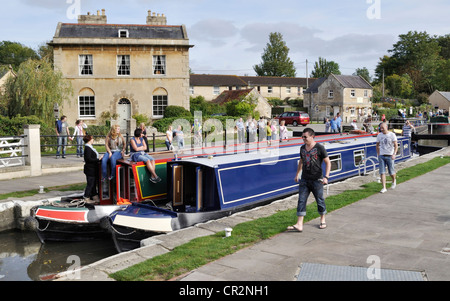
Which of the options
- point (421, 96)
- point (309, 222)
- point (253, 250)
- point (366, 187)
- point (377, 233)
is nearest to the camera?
point (253, 250)

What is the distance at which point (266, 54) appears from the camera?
92.0m

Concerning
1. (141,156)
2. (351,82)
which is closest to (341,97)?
(351,82)

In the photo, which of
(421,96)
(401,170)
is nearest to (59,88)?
(401,170)

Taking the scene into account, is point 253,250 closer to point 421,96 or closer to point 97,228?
point 97,228

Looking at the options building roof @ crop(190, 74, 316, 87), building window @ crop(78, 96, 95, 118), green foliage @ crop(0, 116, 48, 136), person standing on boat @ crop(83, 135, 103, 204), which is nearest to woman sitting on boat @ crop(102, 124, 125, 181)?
person standing on boat @ crop(83, 135, 103, 204)

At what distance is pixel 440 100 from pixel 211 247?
72.5 meters

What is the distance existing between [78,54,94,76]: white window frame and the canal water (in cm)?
2409

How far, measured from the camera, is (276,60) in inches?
3561

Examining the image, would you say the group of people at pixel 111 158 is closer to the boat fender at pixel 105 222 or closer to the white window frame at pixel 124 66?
the boat fender at pixel 105 222

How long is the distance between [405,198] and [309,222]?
11.1 feet

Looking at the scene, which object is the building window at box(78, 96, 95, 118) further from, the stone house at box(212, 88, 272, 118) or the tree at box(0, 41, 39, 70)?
the tree at box(0, 41, 39, 70)

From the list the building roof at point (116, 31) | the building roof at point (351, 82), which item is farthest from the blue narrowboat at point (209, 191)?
the building roof at point (351, 82)

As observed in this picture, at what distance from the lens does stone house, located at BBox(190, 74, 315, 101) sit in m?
64.5

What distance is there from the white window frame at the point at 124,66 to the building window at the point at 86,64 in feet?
6.69
